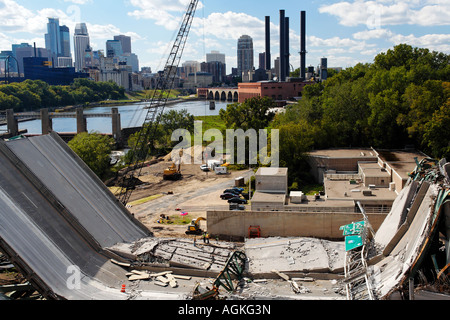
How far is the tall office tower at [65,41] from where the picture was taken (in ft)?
474

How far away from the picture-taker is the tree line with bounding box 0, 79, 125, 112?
277 feet

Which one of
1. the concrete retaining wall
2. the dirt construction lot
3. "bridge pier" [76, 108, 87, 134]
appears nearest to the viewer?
the concrete retaining wall

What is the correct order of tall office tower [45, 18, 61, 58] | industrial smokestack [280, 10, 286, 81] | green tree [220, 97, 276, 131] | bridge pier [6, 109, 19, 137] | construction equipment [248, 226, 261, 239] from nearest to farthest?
construction equipment [248, 226, 261, 239]
green tree [220, 97, 276, 131]
bridge pier [6, 109, 19, 137]
industrial smokestack [280, 10, 286, 81]
tall office tower [45, 18, 61, 58]

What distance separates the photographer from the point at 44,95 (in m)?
95.1

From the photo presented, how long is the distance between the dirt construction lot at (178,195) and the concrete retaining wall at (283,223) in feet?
3.81

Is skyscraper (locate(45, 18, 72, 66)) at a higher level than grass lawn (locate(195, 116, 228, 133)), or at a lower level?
A: higher

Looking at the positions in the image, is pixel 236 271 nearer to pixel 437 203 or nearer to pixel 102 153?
pixel 437 203

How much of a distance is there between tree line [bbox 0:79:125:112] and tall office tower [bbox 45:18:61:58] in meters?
27.7

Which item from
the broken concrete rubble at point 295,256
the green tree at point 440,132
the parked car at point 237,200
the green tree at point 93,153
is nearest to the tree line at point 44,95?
the green tree at point 93,153

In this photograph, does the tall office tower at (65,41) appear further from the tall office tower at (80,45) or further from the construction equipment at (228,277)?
the construction equipment at (228,277)

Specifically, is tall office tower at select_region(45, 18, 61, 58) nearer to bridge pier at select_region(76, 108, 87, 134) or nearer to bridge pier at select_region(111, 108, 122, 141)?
bridge pier at select_region(76, 108, 87, 134)

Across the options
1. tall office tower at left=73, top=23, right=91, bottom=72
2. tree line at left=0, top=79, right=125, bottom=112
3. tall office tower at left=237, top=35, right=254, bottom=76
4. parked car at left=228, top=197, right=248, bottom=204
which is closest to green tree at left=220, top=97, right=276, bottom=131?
parked car at left=228, top=197, right=248, bottom=204
